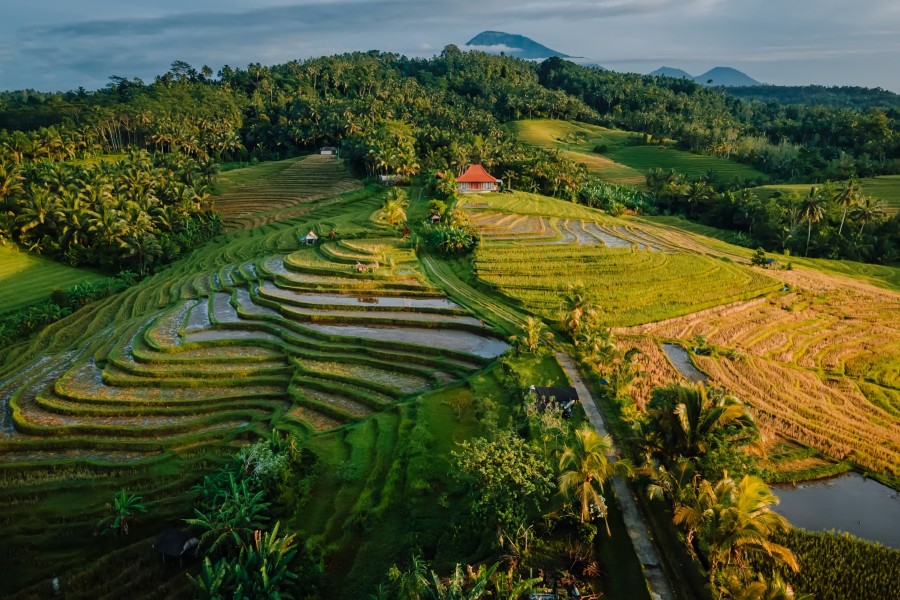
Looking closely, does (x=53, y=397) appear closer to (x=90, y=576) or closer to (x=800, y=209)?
(x=90, y=576)

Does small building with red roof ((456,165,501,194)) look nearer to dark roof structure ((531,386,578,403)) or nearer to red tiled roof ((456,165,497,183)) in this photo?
red tiled roof ((456,165,497,183))

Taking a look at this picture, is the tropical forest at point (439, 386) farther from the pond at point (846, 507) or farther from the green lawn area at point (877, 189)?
the green lawn area at point (877, 189)

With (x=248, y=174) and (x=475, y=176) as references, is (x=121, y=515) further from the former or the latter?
(x=248, y=174)

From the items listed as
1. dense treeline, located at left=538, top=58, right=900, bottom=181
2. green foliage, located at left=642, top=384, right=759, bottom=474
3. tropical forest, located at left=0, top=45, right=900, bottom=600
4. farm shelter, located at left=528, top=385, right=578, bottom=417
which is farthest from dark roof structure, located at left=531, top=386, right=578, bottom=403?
dense treeline, located at left=538, top=58, right=900, bottom=181

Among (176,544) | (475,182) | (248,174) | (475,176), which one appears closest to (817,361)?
(176,544)

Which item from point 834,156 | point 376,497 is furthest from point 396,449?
point 834,156

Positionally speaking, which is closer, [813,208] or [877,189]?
[813,208]
